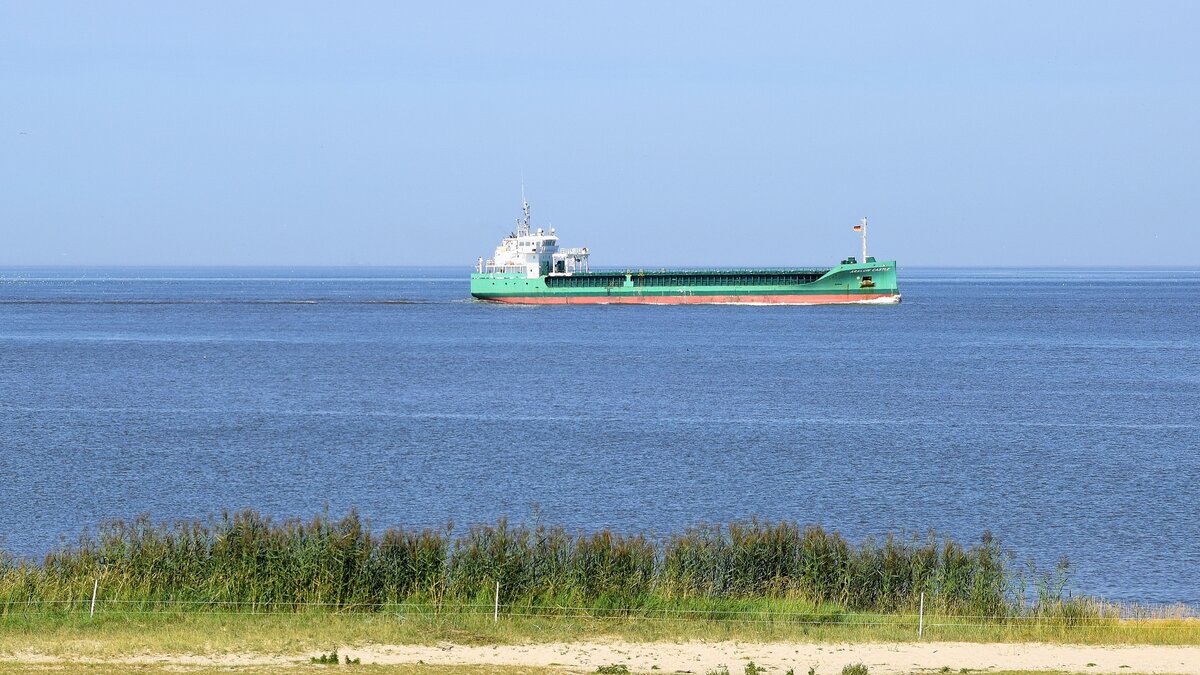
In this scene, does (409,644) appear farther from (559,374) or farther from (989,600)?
(559,374)

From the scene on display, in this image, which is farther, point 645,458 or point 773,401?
point 773,401

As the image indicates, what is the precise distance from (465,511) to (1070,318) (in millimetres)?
121433

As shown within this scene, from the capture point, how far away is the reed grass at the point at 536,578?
23.3 metres

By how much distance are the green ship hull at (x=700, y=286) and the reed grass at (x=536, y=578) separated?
113 m

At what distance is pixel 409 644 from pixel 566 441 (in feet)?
95.9

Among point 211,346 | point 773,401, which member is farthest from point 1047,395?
point 211,346

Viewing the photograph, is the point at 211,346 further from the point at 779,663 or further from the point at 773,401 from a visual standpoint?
the point at 779,663

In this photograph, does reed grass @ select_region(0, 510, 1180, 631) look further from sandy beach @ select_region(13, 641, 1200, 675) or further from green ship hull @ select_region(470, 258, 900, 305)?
green ship hull @ select_region(470, 258, 900, 305)

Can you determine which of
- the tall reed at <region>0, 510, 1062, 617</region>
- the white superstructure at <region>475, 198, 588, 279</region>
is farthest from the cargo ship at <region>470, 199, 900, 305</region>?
the tall reed at <region>0, 510, 1062, 617</region>

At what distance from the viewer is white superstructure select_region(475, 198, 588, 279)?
13512 centimetres

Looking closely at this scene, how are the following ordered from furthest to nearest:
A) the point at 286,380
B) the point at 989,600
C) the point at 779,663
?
the point at 286,380 → the point at 989,600 → the point at 779,663

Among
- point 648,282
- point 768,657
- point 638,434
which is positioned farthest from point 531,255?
point 768,657

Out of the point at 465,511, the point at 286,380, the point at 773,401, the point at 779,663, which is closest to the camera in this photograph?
the point at 779,663

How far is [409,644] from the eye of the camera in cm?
2075
